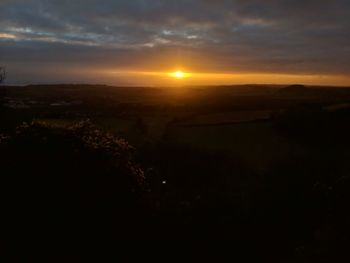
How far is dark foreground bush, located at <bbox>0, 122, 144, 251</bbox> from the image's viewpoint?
25.1 feet

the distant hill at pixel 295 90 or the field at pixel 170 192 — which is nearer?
the field at pixel 170 192

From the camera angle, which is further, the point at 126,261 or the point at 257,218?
the point at 257,218

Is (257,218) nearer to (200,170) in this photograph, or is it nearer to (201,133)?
(200,170)

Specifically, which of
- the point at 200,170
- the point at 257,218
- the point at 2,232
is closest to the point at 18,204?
the point at 2,232

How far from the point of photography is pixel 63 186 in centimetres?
788

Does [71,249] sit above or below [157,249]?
above

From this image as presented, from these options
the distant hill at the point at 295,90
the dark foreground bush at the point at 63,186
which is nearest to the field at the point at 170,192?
the dark foreground bush at the point at 63,186

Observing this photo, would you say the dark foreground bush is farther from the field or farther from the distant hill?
the distant hill

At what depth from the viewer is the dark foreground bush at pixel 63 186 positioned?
25.1 ft

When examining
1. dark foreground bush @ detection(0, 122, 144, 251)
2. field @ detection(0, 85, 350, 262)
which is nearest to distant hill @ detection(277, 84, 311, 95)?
field @ detection(0, 85, 350, 262)

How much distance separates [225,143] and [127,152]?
88.3 feet

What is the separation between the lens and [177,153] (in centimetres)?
2894

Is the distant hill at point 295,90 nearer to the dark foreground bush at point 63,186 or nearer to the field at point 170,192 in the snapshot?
the field at point 170,192

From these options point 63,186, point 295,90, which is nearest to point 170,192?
point 63,186
